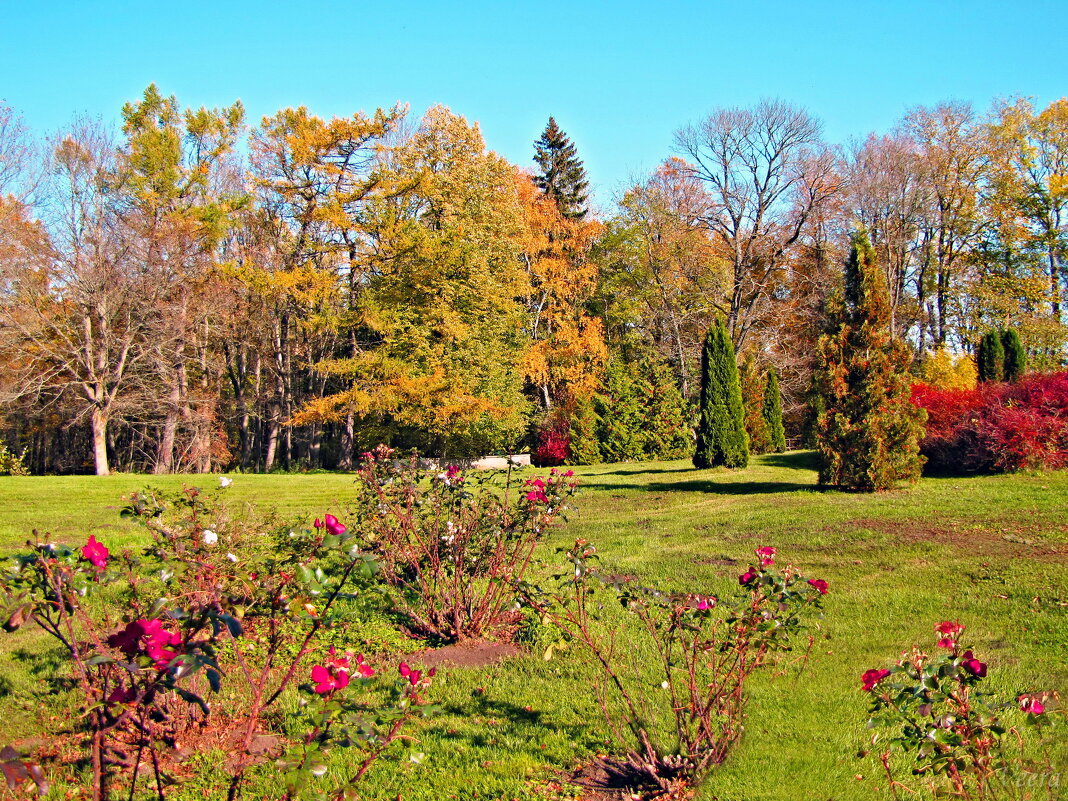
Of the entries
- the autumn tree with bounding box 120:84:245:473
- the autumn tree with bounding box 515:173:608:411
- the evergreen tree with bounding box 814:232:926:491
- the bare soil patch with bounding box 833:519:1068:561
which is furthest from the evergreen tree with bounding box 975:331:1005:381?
the autumn tree with bounding box 120:84:245:473

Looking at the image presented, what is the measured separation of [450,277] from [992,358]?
15.5 meters

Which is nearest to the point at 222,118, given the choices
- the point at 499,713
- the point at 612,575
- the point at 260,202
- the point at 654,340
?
the point at 260,202

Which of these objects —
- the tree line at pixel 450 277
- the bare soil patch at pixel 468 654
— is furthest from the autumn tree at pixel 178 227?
the bare soil patch at pixel 468 654

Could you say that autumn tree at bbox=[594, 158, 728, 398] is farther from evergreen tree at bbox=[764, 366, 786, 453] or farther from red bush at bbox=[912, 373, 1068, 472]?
red bush at bbox=[912, 373, 1068, 472]

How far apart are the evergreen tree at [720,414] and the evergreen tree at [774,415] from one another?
615cm

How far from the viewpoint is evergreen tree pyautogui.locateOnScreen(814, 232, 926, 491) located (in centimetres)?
1112

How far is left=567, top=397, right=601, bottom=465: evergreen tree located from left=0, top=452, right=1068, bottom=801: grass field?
12040mm

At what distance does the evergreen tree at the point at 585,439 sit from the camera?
2389cm

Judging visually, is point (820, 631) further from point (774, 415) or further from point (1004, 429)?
point (774, 415)

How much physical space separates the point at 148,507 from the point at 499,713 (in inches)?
89.8

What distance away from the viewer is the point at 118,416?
22.8 m

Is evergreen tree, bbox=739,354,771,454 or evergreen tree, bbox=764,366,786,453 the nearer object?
evergreen tree, bbox=739,354,771,454

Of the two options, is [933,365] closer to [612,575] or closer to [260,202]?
[612,575]

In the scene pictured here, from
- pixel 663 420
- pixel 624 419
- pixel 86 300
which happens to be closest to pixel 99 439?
pixel 86 300
